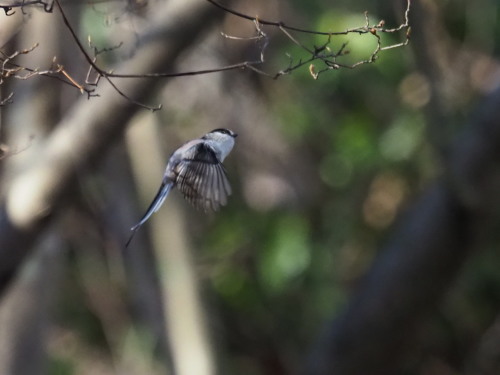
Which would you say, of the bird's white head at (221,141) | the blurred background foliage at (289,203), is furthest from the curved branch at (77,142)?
the blurred background foliage at (289,203)

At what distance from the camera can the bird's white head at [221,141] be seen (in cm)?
235

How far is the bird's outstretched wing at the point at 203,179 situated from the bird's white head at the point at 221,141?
0.05 ft

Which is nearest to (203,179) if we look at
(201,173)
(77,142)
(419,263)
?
(201,173)

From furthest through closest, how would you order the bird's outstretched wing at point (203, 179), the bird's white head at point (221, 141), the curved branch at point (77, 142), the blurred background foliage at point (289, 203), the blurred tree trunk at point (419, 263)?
the blurred background foliage at point (289, 203), the blurred tree trunk at point (419, 263), the curved branch at point (77, 142), the bird's white head at point (221, 141), the bird's outstretched wing at point (203, 179)

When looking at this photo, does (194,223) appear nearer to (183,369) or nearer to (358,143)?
(358,143)

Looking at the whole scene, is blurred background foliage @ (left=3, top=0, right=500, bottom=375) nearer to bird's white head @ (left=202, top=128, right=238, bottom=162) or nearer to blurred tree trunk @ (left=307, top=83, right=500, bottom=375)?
blurred tree trunk @ (left=307, top=83, right=500, bottom=375)

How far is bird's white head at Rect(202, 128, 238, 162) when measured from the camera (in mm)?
2346

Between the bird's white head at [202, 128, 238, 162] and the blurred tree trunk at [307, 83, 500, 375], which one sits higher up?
the blurred tree trunk at [307, 83, 500, 375]

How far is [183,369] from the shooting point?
4863 millimetres

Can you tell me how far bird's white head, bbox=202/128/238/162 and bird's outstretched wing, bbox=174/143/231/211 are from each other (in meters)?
0.01

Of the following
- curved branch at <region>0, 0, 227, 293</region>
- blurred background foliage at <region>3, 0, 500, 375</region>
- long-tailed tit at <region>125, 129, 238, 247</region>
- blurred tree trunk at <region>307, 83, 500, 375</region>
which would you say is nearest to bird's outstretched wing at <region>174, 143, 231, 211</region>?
long-tailed tit at <region>125, 129, 238, 247</region>

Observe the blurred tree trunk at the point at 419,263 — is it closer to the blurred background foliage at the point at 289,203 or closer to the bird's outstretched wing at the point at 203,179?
the blurred background foliage at the point at 289,203

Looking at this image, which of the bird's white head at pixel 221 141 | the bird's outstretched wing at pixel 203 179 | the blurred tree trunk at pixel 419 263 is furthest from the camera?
the blurred tree trunk at pixel 419 263

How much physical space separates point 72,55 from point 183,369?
63.2 inches
